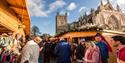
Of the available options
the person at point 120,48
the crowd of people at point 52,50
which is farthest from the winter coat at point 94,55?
the person at point 120,48

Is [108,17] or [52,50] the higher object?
[108,17]

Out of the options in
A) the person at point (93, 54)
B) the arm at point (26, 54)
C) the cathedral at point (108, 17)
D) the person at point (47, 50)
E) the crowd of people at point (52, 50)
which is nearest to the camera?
the crowd of people at point (52, 50)

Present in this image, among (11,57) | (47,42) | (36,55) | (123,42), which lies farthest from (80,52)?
(123,42)

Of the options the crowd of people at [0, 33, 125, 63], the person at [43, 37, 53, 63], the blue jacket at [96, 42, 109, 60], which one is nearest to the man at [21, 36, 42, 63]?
the crowd of people at [0, 33, 125, 63]

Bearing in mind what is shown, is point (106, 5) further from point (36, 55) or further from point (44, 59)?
point (36, 55)

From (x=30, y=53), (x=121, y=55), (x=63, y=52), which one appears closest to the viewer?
(x=121, y=55)

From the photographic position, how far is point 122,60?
5.55 metres

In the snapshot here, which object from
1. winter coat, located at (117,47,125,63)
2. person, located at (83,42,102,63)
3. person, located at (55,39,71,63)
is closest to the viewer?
winter coat, located at (117,47,125,63)

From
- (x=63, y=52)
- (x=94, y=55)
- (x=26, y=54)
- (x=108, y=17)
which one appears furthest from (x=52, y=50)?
(x=108, y=17)

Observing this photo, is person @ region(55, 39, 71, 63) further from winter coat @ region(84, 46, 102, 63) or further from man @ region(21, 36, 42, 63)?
man @ region(21, 36, 42, 63)

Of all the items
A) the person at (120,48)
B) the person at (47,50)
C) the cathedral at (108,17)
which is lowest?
the person at (47,50)

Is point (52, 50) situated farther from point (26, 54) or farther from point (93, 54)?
point (26, 54)

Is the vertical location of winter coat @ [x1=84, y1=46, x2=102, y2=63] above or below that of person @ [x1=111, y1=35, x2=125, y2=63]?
below

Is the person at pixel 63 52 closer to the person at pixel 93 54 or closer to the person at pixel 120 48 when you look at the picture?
the person at pixel 93 54
